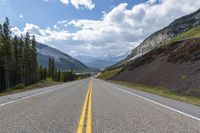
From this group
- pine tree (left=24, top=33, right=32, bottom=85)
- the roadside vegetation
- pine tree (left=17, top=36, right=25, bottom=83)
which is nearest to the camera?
the roadside vegetation

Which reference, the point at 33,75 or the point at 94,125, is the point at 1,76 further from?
the point at 94,125

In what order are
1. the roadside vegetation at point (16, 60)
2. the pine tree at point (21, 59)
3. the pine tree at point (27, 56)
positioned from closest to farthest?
the roadside vegetation at point (16, 60) → the pine tree at point (21, 59) → the pine tree at point (27, 56)

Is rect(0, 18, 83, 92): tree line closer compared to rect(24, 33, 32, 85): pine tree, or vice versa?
rect(0, 18, 83, 92): tree line

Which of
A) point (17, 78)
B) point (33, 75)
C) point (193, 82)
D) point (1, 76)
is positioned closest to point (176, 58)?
point (193, 82)

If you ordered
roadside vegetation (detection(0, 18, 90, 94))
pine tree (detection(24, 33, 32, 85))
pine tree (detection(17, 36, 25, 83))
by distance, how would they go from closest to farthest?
roadside vegetation (detection(0, 18, 90, 94)) < pine tree (detection(17, 36, 25, 83)) < pine tree (detection(24, 33, 32, 85))

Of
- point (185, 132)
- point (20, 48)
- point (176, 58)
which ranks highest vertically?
point (20, 48)

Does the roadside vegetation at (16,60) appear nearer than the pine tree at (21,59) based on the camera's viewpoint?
Yes

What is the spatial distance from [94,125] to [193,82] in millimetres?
22621

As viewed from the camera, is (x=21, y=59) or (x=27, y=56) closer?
(x=21, y=59)

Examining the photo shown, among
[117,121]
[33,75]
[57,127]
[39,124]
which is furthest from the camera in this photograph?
[33,75]

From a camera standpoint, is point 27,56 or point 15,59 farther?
point 27,56

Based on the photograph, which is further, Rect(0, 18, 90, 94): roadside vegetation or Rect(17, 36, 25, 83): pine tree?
Rect(17, 36, 25, 83): pine tree

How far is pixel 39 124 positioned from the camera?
8.48m

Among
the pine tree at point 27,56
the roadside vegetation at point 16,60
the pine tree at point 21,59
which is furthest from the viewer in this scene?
the pine tree at point 27,56
